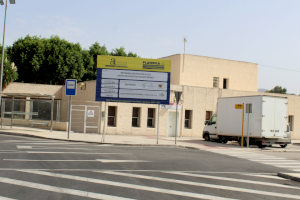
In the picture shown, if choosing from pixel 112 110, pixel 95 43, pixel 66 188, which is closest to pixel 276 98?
pixel 112 110

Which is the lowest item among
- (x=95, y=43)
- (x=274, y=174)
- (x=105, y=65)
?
(x=274, y=174)

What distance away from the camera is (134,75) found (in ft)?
59.0

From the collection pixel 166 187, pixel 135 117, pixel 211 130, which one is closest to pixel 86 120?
pixel 135 117

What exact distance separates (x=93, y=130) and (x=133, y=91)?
7655 millimetres

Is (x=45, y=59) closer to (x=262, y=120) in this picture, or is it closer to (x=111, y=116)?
(x=111, y=116)

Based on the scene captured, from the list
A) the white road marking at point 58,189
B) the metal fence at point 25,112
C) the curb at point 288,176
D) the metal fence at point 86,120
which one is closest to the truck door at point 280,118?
the curb at point 288,176

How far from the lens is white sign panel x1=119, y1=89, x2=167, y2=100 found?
58.8ft

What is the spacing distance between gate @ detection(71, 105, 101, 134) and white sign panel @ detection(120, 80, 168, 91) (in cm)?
650

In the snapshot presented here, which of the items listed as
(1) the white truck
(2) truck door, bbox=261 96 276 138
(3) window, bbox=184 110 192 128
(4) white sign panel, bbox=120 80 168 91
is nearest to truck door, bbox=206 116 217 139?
(1) the white truck

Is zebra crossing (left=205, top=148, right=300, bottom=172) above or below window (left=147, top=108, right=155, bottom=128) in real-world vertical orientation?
below

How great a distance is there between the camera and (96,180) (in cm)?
723

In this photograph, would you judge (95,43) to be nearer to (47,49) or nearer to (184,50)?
(47,49)

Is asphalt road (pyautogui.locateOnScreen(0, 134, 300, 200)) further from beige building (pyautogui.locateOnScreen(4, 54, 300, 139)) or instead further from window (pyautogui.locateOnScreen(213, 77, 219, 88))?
window (pyautogui.locateOnScreen(213, 77, 219, 88))

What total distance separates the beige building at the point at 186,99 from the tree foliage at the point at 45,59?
8.74 metres
